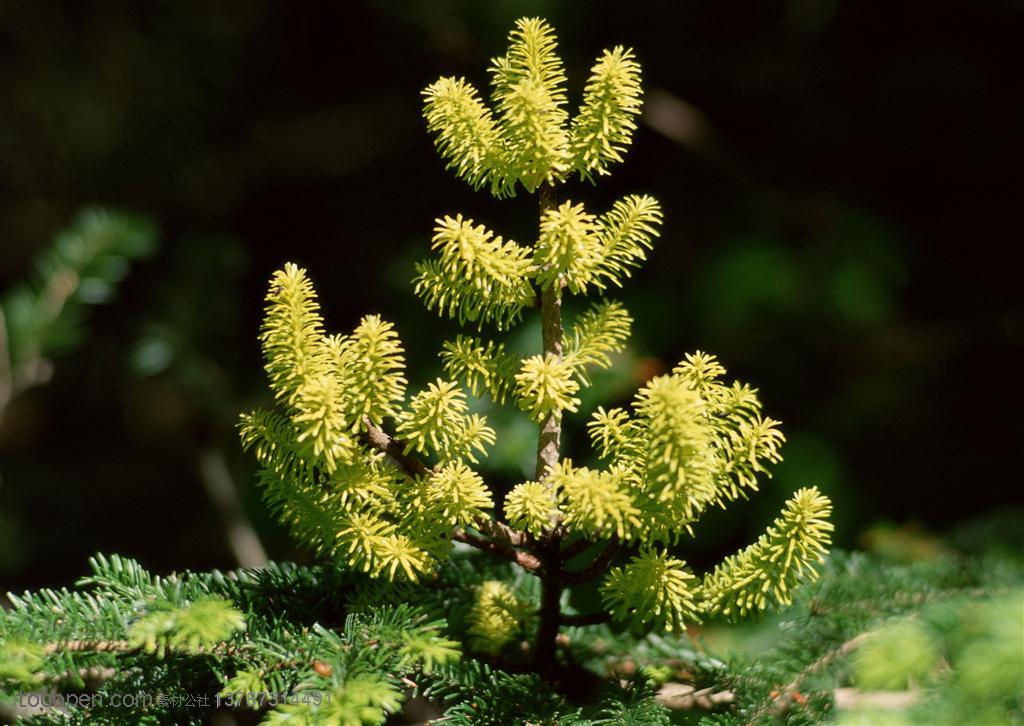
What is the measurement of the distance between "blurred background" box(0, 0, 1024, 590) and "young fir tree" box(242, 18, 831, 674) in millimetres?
924

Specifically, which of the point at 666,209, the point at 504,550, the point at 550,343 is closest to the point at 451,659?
the point at 504,550

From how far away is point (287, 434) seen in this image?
1.76ft

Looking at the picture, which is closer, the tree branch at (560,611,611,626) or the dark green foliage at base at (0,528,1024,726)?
the dark green foliage at base at (0,528,1024,726)

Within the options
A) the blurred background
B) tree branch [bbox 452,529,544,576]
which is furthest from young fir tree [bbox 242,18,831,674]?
the blurred background

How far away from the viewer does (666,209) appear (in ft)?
6.26

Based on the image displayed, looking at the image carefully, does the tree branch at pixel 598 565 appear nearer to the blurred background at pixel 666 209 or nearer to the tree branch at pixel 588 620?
the tree branch at pixel 588 620

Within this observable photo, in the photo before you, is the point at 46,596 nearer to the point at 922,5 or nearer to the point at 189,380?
the point at 189,380

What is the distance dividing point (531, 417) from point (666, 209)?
1.45m

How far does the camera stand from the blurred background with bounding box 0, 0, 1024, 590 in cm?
167

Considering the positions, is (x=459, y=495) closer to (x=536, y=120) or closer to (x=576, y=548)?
(x=576, y=548)

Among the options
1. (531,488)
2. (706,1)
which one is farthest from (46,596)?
(706,1)

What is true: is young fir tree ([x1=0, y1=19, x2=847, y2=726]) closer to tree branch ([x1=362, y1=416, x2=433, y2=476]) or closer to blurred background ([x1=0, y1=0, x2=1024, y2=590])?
tree branch ([x1=362, y1=416, x2=433, y2=476])

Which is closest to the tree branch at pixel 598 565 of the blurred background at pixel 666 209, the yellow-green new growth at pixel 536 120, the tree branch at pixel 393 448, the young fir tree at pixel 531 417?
the young fir tree at pixel 531 417

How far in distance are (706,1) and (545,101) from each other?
5.26ft
